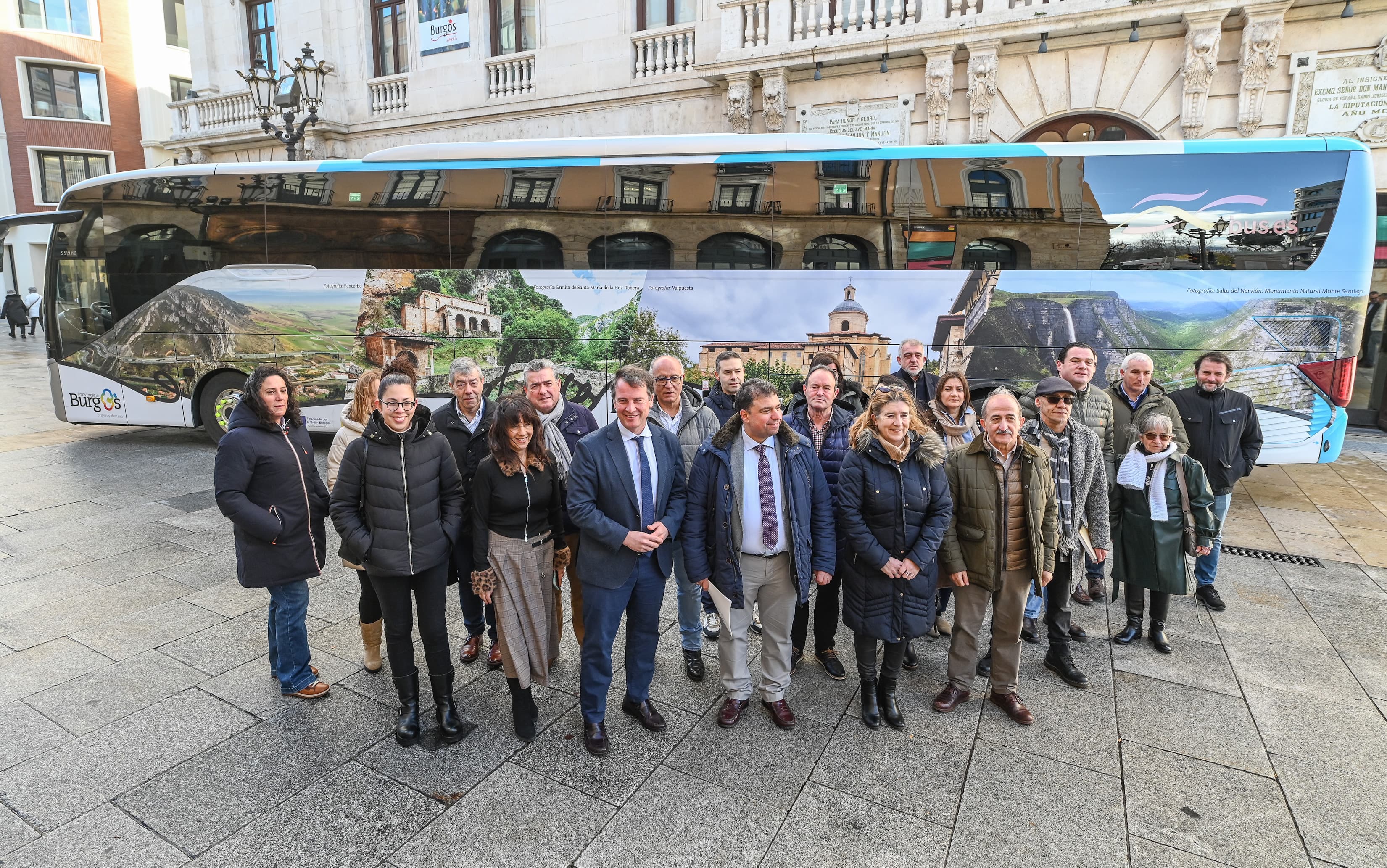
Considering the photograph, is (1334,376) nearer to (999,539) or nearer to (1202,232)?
(1202,232)

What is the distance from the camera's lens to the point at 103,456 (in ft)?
31.2

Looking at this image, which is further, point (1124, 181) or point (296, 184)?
point (296, 184)

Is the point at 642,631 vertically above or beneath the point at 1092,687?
above

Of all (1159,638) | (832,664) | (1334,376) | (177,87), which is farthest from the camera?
(177,87)

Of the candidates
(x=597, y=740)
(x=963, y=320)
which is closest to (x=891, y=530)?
(x=597, y=740)

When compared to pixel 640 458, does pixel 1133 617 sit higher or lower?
lower

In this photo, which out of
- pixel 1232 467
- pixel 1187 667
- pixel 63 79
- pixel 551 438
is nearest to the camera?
pixel 551 438

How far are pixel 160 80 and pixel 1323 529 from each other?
4451cm

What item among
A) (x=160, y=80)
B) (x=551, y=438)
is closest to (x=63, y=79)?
(x=160, y=80)

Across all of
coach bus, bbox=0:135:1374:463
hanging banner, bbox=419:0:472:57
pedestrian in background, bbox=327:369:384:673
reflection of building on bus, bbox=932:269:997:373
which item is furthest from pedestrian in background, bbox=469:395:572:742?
hanging banner, bbox=419:0:472:57

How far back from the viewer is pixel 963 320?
7445 mm

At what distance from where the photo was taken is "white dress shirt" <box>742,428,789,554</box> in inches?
141

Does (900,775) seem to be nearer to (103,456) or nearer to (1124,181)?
(1124,181)

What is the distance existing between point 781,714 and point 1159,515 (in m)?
2.70
